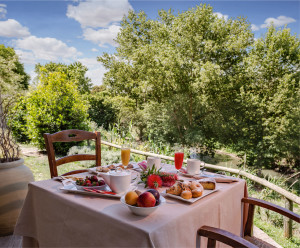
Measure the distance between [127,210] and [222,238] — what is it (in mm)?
411

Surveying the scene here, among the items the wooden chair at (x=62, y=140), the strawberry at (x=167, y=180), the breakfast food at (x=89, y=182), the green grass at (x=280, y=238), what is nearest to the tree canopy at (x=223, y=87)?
the green grass at (x=280, y=238)

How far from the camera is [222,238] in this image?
97 centimetres

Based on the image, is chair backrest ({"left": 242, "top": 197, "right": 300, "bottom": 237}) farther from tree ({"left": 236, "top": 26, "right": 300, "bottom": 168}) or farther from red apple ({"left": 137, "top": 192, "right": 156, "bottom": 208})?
tree ({"left": 236, "top": 26, "right": 300, "bottom": 168})

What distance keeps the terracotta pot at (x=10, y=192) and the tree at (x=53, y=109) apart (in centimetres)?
327

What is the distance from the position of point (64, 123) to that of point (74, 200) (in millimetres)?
4632

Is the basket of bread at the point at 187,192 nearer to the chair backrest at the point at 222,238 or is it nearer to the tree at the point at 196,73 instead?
the chair backrest at the point at 222,238

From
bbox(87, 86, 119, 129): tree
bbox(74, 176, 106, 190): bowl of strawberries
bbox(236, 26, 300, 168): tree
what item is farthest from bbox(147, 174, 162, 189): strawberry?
bbox(87, 86, 119, 129): tree

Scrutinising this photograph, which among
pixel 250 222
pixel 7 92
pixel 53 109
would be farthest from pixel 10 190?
pixel 7 92

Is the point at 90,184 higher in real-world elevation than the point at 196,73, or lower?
lower

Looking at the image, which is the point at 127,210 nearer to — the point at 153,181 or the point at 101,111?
the point at 153,181

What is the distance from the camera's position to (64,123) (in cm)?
542

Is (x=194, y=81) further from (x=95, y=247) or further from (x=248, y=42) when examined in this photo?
(x=95, y=247)

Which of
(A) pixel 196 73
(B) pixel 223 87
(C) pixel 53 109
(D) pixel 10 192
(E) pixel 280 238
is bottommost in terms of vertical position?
(E) pixel 280 238

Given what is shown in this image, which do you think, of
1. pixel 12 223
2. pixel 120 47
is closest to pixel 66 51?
pixel 120 47
